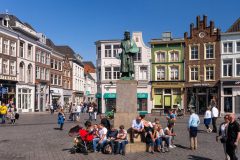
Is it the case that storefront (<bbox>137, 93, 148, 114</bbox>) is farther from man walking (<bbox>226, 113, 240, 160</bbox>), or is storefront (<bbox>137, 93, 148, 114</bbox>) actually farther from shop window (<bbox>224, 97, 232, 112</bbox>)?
man walking (<bbox>226, 113, 240, 160</bbox>)

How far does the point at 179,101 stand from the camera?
46719 millimetres

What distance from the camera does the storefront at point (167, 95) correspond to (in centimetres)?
4691

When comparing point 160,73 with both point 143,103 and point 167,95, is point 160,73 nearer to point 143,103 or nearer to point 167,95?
point 167,95

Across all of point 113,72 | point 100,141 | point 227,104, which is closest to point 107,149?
point 100,141

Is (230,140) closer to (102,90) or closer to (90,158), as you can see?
(90,158)

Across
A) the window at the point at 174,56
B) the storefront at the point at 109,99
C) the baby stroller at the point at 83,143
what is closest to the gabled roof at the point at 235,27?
the window at the point at 174,56

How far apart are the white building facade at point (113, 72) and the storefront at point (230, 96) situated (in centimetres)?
1070

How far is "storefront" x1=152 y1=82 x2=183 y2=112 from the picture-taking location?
46906 mm

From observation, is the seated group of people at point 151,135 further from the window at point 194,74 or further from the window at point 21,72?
the window at point 21,72

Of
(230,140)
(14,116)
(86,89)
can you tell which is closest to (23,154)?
(230,140)

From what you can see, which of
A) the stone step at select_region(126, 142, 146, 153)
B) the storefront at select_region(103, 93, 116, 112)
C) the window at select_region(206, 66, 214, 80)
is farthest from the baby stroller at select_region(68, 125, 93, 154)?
the storefront at select_region(103, 93, 116, 112)

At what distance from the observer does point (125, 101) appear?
15.6 meters

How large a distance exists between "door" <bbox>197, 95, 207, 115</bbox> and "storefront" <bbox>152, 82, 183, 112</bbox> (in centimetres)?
249

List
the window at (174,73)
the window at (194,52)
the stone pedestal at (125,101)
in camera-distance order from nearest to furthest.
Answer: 1. the stone pedestal at (125,101)
2. the window at (194,52)
3. the window at (174,73)
